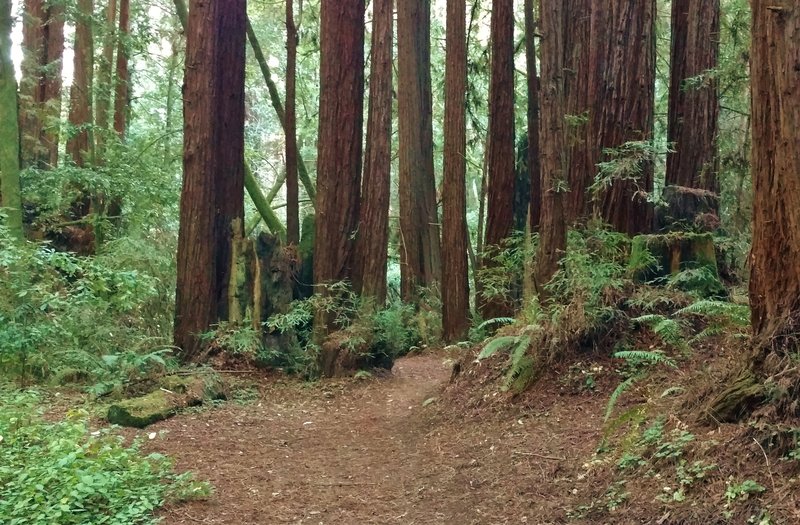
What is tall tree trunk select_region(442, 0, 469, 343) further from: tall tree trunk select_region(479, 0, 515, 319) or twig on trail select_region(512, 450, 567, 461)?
twig on trail select_region(512, 450, 567, 461)

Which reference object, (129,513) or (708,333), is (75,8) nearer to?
(129,513)

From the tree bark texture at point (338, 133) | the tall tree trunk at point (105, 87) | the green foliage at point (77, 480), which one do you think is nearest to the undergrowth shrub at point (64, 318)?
the green foliage at point (77, 480)

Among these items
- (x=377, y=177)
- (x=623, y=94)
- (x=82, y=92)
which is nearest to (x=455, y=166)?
(x=377, y=177)

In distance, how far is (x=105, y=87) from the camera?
1405 centimetres

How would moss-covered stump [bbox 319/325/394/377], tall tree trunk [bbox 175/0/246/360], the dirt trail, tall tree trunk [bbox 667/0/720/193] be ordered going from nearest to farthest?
the dirt trail < tall tree trunk [bbox 667/0/720/193] < moss-covered stump [bbox 319/325/394/377] < tall tree trunk [bbox 175/0/246/360]

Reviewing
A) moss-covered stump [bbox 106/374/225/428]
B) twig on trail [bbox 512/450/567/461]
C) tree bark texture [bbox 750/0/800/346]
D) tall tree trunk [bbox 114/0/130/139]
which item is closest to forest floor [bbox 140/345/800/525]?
twig on trail [bbox 512/450/567/461]

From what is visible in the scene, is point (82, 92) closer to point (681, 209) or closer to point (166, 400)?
point (166, 400)

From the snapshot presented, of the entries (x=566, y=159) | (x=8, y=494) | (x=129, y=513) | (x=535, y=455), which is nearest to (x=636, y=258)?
(x=566, y=159)

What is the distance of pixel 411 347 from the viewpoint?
13.1 metres

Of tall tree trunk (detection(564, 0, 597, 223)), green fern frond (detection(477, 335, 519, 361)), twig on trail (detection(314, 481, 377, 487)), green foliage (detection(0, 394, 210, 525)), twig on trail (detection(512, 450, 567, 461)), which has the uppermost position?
tall tree trunk (detection(564, 0, 597, 223))

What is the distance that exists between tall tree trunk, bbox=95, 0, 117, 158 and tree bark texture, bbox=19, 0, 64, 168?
2.72 feet

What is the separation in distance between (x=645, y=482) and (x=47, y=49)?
15394 mm

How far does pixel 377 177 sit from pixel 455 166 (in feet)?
4.62

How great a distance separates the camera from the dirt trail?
4574 millimetres
